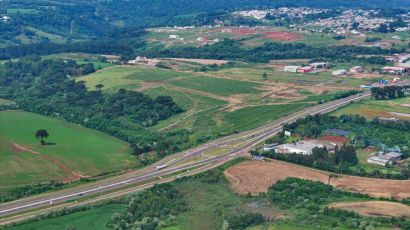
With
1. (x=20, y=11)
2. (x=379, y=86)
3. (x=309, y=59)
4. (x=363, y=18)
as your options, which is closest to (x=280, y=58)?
(x=309, y=59)

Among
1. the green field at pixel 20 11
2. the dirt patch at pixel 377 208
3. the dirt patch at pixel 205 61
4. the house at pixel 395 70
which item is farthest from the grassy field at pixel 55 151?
the green field at pixel 20 11

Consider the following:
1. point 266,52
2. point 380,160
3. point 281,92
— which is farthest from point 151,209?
point 266,52

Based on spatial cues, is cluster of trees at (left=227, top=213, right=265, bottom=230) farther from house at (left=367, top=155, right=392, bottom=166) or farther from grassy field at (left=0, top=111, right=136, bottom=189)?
grassy field at (left=0, top=111, right=136, bottom=189)

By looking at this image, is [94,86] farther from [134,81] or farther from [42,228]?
[42,228]

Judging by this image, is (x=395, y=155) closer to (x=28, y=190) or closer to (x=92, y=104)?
(x=28, y=190)

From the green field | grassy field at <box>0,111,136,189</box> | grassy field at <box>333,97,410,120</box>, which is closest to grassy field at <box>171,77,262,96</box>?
grassy field at <box>333,97,410,120</box>

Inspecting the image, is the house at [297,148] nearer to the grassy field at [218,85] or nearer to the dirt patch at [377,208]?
the dirt patch at [377,208]

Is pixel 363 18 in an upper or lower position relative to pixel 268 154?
upper

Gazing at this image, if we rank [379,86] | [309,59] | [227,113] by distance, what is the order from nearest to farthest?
[227,113]
[379,86]
[309,59]
